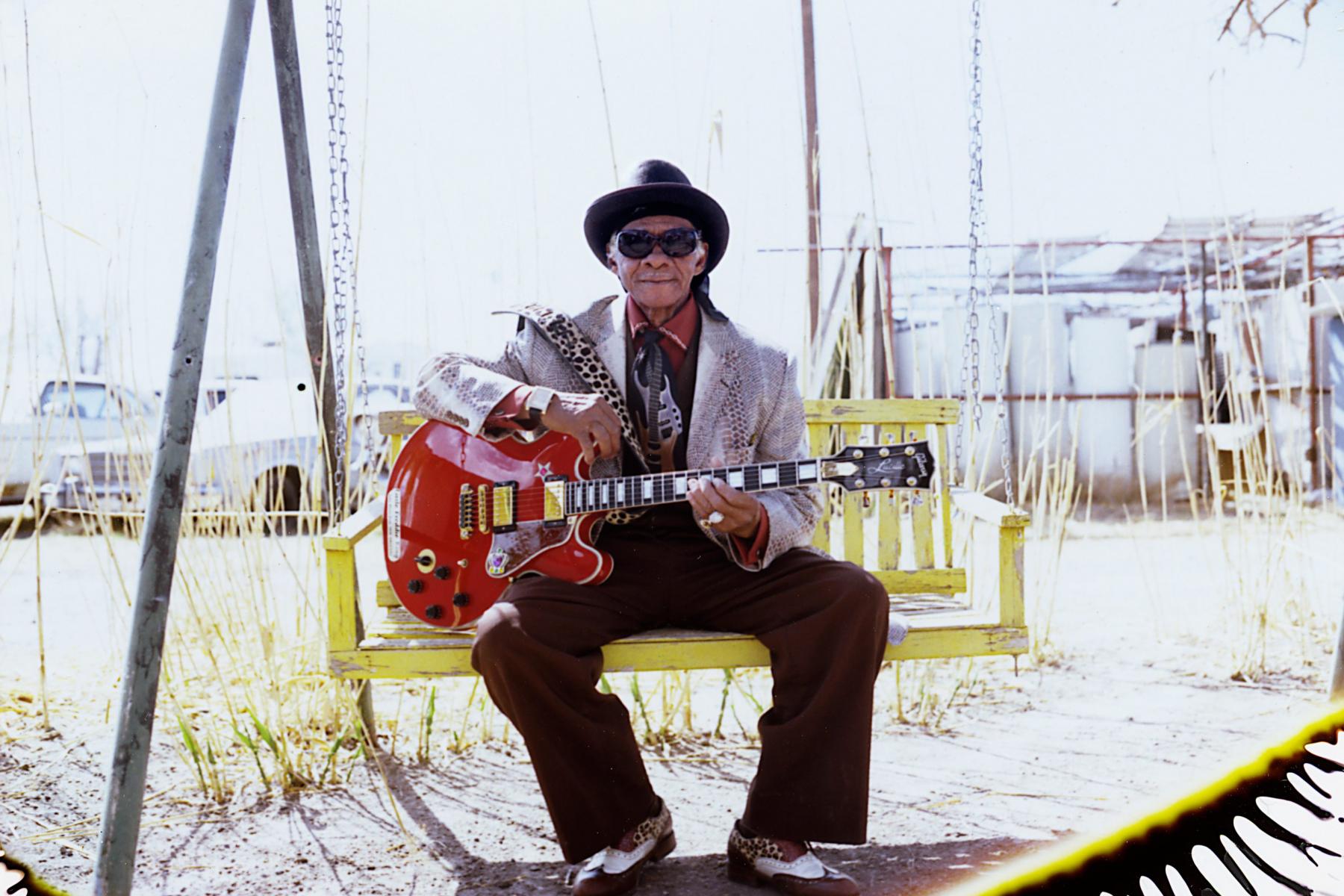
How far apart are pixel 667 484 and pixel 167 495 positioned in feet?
2.98

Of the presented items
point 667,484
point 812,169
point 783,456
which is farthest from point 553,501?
point 812,169

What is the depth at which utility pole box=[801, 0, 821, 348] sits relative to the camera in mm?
3234

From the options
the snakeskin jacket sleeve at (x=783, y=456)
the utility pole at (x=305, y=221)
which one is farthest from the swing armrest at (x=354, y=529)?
the snakeskin jacket sleeve at (x=783, y=456)

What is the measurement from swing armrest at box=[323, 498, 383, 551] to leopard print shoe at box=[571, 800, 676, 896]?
30.4 inches

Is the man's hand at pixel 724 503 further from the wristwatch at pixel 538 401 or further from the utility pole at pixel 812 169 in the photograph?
the utility pole at pixel 812 169

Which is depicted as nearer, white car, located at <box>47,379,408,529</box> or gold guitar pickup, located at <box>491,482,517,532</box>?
gold guitar pickup, located at <box>491,482,517,532</box>

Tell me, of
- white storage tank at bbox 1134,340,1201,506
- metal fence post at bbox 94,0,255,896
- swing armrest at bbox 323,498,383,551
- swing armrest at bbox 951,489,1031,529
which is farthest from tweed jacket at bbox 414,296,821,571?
white storage tank at bbox 1134,340,1201,506

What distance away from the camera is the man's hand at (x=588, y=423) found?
7.02ft

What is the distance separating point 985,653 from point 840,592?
349 millimetres

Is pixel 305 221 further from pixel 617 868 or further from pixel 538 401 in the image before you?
pixel 617 868

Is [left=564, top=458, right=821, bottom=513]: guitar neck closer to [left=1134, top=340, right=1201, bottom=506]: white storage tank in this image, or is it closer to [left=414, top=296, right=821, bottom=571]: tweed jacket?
[left=414, top=296, right=821, bottom=571]: tweed jacket

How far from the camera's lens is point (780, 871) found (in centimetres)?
202

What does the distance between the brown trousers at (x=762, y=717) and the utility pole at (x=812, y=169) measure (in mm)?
1296

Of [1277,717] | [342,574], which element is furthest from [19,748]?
[1277,717]
